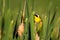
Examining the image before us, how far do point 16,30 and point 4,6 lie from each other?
10cm

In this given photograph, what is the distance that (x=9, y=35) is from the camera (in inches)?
32.8

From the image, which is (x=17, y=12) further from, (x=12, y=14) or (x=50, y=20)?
(x=50, y=20)

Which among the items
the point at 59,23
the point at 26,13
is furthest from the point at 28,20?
the point at 59,23

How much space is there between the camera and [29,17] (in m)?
0.85

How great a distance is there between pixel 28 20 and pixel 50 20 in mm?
91

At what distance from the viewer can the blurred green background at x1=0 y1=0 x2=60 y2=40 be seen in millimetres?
838

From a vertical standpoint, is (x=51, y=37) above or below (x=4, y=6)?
below

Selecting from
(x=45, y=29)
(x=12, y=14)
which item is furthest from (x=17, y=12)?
(x=45, y=29)

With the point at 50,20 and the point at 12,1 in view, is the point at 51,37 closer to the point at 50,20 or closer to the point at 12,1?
the point at 50,20

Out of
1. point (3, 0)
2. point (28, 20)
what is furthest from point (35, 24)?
Result: point (3, 0)

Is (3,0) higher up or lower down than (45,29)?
higher up

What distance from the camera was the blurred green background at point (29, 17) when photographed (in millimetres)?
Result: 838

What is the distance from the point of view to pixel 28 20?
0.85 metres

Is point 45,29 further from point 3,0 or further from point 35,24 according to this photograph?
point 3,0
